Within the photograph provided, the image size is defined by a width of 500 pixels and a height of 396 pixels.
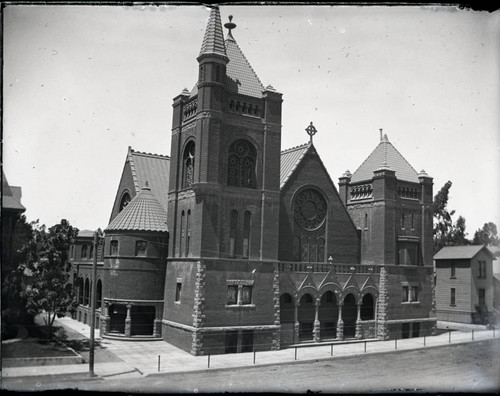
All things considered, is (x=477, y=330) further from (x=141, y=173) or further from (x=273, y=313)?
(x=141, y=173)

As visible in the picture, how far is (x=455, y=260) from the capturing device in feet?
185

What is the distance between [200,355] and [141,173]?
20.2 meters

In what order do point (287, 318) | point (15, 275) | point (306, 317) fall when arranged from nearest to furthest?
point (15, 275), point (287, 318), point (306, 317)

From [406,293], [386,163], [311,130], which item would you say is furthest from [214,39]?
[406,293]

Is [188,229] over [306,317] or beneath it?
over

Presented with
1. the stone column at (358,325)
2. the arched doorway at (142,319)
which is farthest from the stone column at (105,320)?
the stone column at (358,325)

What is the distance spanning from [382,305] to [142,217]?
2209 cm

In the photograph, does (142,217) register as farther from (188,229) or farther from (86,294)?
(86,294)

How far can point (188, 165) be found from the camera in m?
37.8

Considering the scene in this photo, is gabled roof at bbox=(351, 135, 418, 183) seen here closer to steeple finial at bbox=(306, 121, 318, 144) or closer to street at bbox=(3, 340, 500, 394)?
steeple finial at bbox=(306, 121, 318, 144)

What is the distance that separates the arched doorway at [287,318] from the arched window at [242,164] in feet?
31.6

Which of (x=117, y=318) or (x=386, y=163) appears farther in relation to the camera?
(x=386, y=163)

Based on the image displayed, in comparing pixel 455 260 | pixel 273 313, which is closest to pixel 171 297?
pixel 273 313

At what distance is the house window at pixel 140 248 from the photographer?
1513 inches
